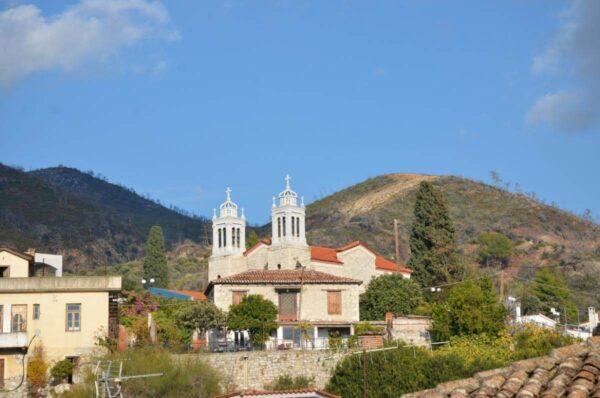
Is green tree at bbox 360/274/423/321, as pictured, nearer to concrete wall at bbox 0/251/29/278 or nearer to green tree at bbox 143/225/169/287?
concrete wall at bbox 0/251/29/278

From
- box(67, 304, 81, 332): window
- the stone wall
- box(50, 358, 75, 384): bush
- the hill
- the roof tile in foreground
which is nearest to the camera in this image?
the roof tile in foreground

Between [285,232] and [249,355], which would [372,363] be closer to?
[249,355]

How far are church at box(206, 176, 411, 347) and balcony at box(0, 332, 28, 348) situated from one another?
494 inches

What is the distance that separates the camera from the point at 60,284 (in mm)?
48281

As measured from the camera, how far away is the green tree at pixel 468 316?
51.3m

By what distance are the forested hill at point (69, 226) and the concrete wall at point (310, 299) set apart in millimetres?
56731

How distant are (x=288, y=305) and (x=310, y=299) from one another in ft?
4.45

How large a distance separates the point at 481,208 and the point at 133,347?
346 feet

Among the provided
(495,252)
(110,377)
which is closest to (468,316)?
(110,377)

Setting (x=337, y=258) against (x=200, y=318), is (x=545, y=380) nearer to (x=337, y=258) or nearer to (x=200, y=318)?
(x=200, y=318)

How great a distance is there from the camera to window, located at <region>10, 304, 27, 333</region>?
48219mm

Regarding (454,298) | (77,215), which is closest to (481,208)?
(77,215)

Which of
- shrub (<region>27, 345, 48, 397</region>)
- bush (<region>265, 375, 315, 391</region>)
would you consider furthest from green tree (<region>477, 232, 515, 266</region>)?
shrub (<region>27, 345, 48, 397</region>)

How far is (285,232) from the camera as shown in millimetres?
68750
